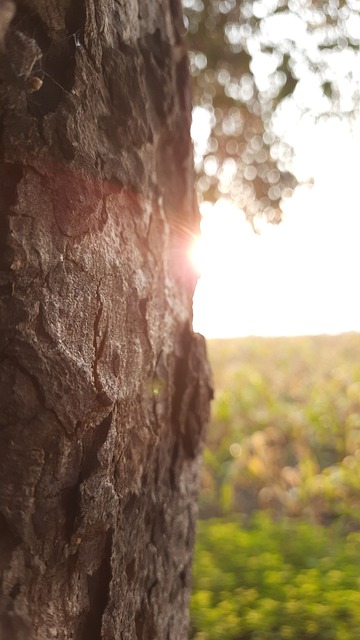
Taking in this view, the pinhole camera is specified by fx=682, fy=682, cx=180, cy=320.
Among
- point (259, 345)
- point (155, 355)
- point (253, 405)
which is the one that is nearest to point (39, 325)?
point (155, 355)

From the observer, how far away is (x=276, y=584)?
3748 mm

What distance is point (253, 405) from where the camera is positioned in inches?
317

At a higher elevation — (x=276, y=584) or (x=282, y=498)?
(x=282, y=498)

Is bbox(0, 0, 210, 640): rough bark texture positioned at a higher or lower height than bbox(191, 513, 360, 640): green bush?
higher

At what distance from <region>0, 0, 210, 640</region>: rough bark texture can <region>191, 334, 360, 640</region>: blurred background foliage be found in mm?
1556

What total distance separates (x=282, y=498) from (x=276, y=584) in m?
2.15

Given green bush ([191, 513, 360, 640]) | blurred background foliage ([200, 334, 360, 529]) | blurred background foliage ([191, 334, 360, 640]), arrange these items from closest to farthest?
1. green bush ([191, 513, 360, 640])
2. blurred background foliage ([191, 334, 360, 640])
3. blurred background foliage ([200, 334, 360, 529])

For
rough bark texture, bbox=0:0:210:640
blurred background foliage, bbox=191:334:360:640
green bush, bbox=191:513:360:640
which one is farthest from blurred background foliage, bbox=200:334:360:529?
rough bark texture, bbox=0:0:210:640

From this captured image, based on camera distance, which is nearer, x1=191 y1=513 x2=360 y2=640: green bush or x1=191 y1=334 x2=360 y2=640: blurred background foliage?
x1=191 y1=513 x2=360 y2=640: green bush

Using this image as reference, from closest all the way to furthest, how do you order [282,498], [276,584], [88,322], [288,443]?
[88,322]
[276,584]
[282,498]
[288,443]

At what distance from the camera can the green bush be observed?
3.32 m

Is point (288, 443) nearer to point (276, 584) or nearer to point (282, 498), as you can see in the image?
point (282, 498)

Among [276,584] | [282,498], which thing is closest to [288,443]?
[282,498]

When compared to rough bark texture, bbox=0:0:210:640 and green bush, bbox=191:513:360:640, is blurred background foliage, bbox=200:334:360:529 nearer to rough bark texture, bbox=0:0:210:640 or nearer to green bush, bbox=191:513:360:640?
green bush, bbox=191:513:360:640
